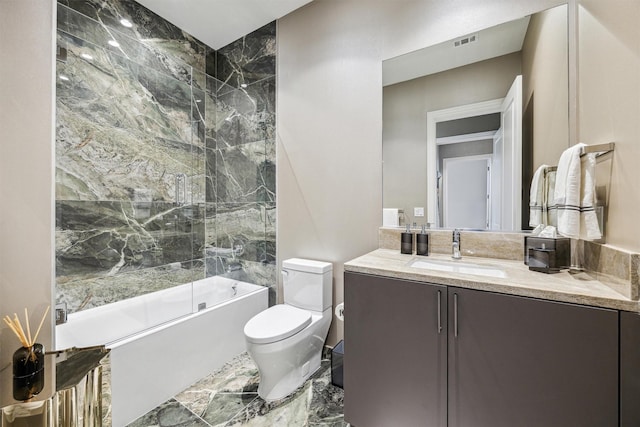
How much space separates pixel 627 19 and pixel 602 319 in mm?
1047

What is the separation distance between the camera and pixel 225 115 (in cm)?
286

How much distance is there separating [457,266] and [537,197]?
22.7 inches

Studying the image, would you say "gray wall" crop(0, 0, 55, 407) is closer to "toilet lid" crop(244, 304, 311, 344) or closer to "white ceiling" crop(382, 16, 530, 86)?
"toilet lid" crop(244, 304, 311, 344)

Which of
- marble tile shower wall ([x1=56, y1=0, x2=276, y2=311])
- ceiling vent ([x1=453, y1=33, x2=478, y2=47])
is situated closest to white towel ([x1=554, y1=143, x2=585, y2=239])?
ceiling vent ([x1=453, y1=33, x2=478, y2=47])

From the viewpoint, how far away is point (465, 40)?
1667 millimetres

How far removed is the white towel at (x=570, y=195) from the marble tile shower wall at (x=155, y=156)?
204 centimetres

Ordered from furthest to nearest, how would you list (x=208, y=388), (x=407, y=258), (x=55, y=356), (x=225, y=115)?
1. (x=225, y=115)
2. (x=208, y=388)
3. (x=407, y=258)
4. (x=55, y=356)

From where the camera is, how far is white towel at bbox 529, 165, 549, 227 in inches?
57.6

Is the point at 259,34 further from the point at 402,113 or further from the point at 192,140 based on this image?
the point at 402,113

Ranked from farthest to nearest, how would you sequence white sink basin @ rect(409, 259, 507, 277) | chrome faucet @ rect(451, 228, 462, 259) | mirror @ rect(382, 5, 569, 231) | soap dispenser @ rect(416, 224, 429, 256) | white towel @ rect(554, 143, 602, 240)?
1. soap dispenser @ rect(416, 224, 429, 256)
2. chrome faucet @ rect(451, 228, 462, 259)
3. mirror @ rect(382, 5, 569, 231)
4. white sink basin @ rect(409, 259, 507, 277)
5. white towel @ rect(554, 143, 602, 240)

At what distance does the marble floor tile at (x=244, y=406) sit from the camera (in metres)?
1.53

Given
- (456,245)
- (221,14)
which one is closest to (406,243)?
(456,245)

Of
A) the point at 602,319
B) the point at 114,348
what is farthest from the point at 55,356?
the point at 602,319

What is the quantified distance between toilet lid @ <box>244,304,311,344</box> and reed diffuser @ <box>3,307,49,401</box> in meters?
0.89
